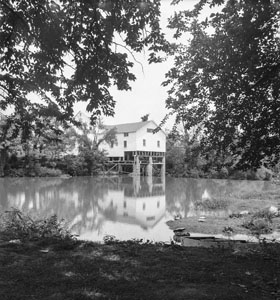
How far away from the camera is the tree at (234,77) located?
4.93 metres

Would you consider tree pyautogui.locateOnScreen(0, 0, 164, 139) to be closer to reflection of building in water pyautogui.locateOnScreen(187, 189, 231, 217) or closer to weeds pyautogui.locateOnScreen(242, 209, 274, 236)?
weeds pyautogui.locateOnScreen(242, 209, 274, 236)

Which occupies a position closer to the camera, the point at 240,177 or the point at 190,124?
the point at 190,124

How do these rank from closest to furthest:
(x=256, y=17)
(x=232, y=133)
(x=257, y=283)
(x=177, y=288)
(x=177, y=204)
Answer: (x=177, y=288), (x=257, y=283), (x=256, y=17), (x=232, y=133), (x=177, y=204)

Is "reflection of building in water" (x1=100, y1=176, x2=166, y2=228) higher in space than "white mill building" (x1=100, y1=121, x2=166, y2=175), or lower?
lower

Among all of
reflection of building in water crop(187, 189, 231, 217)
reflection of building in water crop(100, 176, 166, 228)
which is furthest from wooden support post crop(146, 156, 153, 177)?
reflection of building in water crop(187, 189, 231, 217)

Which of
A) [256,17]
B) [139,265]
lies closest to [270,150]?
[256,17]

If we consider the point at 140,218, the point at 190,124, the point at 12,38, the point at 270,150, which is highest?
the point at 12,38

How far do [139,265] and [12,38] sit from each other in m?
4.09

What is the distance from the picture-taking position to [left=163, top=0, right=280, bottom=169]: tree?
16.2 ft

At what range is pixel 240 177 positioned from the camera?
1639 inches

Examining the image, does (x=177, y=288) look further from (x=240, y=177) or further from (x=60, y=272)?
(x=240, y=177)

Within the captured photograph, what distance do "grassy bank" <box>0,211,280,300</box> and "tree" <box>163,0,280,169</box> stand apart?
1894 mm

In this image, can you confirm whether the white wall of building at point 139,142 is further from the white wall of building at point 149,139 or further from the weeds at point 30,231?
the weeds at point 30,231

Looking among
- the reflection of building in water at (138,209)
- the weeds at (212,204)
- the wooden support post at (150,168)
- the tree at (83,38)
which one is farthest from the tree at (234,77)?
the wooden support post at (150,168)
